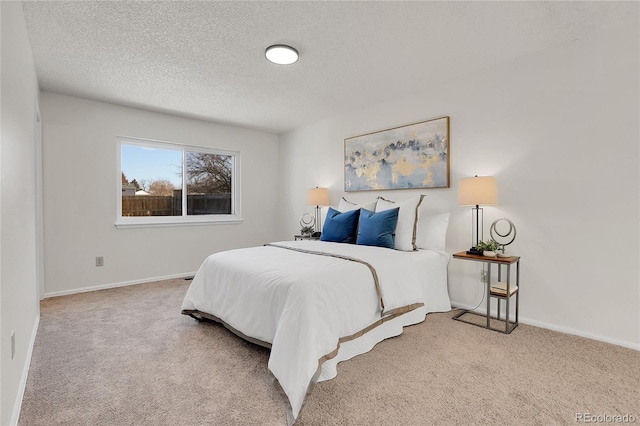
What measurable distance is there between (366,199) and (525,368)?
8.29 ft

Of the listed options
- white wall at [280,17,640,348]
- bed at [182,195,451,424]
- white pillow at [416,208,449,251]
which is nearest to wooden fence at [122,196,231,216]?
bed at [182,195,451,424]

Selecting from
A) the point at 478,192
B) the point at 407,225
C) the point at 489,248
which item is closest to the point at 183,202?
the point at 407,225

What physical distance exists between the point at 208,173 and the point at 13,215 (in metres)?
3.40

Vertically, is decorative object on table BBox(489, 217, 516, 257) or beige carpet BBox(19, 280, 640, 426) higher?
decorative object on table BBox(489, 217, 516, 257)

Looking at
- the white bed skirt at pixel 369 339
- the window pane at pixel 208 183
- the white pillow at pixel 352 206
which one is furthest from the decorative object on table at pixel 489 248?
the window pane at pixel 208 183

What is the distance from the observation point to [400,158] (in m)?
3.72

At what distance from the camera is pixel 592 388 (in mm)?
1793

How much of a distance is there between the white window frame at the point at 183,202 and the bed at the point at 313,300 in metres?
2.04

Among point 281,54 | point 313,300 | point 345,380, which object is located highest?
point 281,54

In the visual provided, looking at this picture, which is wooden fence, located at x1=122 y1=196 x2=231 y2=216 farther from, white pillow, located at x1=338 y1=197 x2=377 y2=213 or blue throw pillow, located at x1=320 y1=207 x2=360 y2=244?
blue throw pillow, located at x1=320 y1=207 x2=360 y2=244

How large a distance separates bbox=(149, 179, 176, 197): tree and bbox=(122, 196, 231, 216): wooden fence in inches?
2.2

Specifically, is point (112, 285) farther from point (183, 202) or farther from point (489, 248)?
point (489, 248)

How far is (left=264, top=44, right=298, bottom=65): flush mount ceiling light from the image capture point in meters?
2.57

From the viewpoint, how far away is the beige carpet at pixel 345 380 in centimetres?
159
